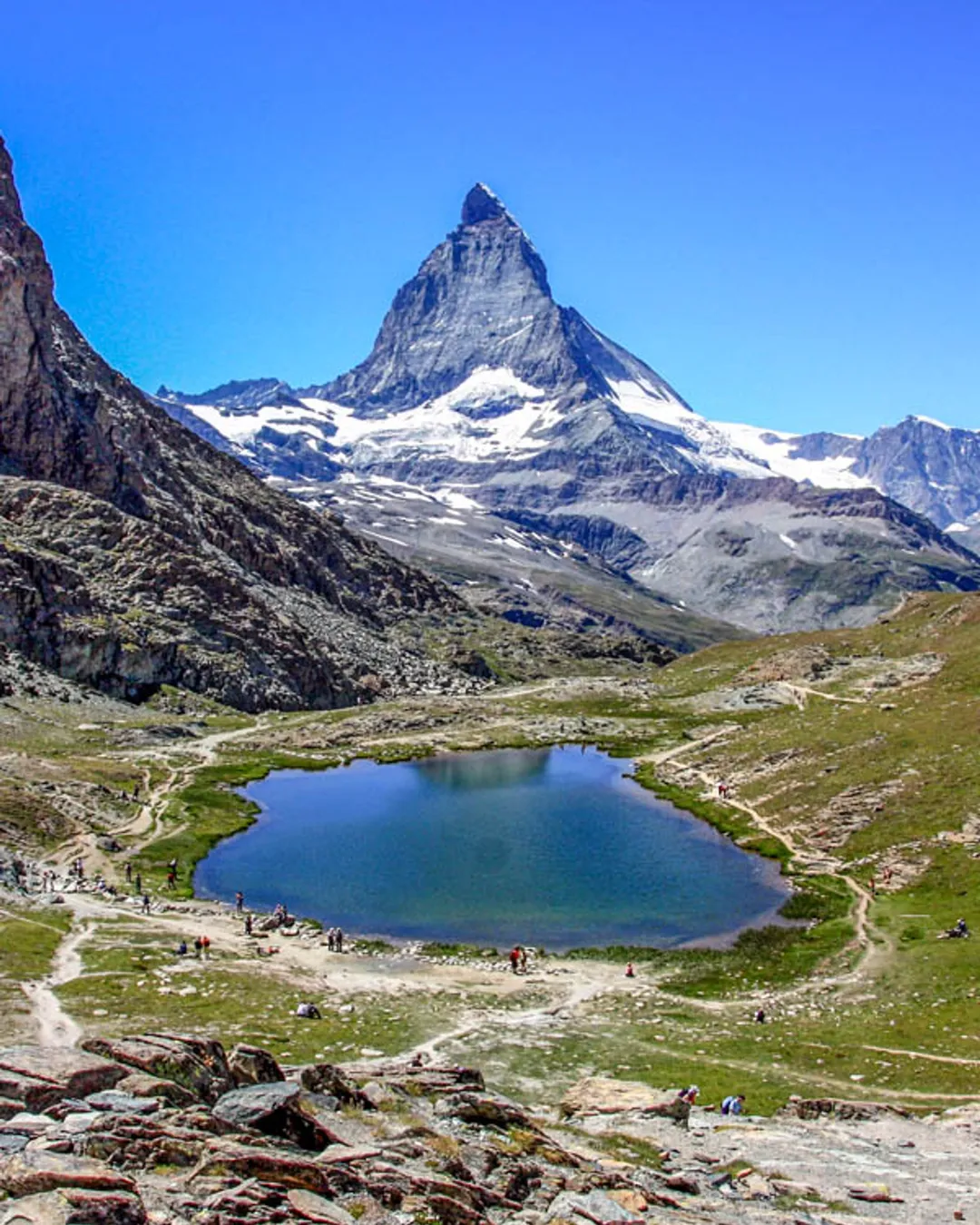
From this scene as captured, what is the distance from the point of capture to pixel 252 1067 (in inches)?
1026

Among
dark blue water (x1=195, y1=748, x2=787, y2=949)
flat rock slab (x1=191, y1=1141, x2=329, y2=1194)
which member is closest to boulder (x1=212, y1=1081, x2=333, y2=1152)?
flat rock slab (x1=191, y1=1141, x2=329, y2=1194)

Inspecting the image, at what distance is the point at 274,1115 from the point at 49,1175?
6046mm

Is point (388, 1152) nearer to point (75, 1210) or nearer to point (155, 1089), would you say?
point (155, 1089)

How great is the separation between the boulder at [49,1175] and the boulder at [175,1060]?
5.37m

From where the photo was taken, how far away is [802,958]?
63.2 metres

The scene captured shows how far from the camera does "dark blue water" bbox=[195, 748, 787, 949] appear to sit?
73.5 metres

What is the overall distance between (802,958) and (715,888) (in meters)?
17.8

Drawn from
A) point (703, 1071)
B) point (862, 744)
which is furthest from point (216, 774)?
point (703, 1071)

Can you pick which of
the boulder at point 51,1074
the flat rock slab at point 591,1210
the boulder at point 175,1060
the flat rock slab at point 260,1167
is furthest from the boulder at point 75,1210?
the flat rock slab at point 591,1210

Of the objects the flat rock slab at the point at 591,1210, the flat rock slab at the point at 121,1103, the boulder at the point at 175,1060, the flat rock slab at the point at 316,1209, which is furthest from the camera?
the boulder at the point at 175,1060

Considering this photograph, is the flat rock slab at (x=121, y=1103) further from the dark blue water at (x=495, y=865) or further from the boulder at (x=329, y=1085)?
the dark blue water at (x=495, y=865)

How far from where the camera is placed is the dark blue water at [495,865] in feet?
241

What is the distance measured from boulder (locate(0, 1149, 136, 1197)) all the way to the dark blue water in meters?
52.5

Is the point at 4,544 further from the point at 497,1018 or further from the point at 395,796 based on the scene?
the point at 497,1018
